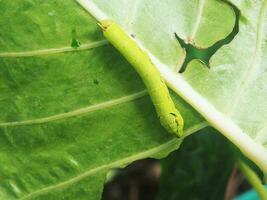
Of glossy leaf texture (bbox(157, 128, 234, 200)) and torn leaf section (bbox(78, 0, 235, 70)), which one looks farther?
glossy leaf texture (bbox(157, 128, 234, 200))

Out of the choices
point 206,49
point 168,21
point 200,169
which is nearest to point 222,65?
point 206,49

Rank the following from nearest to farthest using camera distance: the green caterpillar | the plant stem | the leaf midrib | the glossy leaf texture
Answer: the green caterpillar → the leaf midrib → the plant stem → the glossy leaf texture

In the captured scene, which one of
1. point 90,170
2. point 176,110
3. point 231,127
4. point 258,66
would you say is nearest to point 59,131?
point 90,170

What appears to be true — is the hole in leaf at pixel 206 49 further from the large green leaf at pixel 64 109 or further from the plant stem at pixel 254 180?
the plant stem at pixel 254 180

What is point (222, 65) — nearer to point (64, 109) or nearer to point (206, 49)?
point (206, 49)

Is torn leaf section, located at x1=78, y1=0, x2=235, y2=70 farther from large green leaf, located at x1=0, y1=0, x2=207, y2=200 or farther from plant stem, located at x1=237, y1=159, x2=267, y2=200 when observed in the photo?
plant stem, located at x1=237, y1=159, x2=267, y2=200

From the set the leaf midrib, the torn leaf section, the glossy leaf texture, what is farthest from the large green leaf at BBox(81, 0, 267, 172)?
the glossy leaf texture
